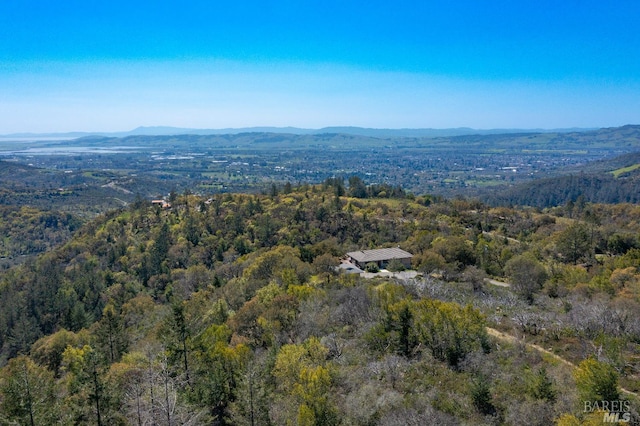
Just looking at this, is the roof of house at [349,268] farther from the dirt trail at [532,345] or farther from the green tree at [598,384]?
the green tree at [598,384]

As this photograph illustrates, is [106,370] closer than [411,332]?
No

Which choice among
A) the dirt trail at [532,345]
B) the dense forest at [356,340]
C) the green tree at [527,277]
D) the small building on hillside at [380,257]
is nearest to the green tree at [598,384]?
the dense forest at [356,340]

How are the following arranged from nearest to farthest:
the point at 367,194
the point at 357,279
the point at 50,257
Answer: the point at 357,279, the point at 50,257, the point at 367,194

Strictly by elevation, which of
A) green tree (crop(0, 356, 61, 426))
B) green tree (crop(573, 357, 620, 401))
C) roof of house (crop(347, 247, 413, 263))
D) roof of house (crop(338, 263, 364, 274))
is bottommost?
roof of house (crop(338, 263, 364, 274))

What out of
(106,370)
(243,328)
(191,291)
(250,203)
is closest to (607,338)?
(243,328)

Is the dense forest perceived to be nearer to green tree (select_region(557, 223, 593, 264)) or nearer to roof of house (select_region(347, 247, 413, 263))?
green tree (select_region(557, 223, 593, 264))

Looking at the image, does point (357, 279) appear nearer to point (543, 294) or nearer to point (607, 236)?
point (543, 294)

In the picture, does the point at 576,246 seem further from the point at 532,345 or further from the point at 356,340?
the point at 356,340

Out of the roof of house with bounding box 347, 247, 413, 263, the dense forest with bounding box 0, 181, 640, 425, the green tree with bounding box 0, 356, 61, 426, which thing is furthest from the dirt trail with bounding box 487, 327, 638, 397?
the green tree with bounding box 0, 356, 61, 426

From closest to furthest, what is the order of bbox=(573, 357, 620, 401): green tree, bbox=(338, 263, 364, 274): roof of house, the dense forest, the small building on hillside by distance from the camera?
bbox=(573, 357, 620, 401): green tree < the dense forest < bbox=(338, 263, 364, 274): roof of house < the small building on hillside
